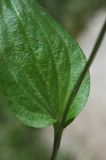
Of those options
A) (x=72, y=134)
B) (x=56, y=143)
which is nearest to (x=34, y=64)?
(x=56, y=143)

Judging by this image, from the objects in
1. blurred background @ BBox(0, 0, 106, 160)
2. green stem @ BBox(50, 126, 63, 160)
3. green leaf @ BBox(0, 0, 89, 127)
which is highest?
green leaf @ BBox(0, 0, 89, 127)

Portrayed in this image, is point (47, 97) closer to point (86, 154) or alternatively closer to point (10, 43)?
point (10, 43)

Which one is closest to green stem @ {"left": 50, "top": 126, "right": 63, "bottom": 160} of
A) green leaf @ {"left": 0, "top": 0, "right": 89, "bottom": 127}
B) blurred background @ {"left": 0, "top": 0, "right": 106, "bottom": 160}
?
green leaf @ {"left": 0, "top": 0, "right": 89, "bottom": 127}

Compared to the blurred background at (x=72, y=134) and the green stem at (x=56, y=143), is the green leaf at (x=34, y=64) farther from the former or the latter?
the blurred background at (x=72, y=134)

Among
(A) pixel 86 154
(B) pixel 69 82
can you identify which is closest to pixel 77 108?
(B) pixel 69 82

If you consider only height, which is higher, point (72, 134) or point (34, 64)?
point (34, 64)

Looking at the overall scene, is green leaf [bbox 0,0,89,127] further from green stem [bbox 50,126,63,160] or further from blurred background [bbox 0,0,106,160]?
blurred background [bbox 0,0,106,160]

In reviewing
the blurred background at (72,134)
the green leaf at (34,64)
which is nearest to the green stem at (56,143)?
the green leaf at (34,64)

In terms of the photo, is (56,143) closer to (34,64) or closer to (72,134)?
(34,64)
